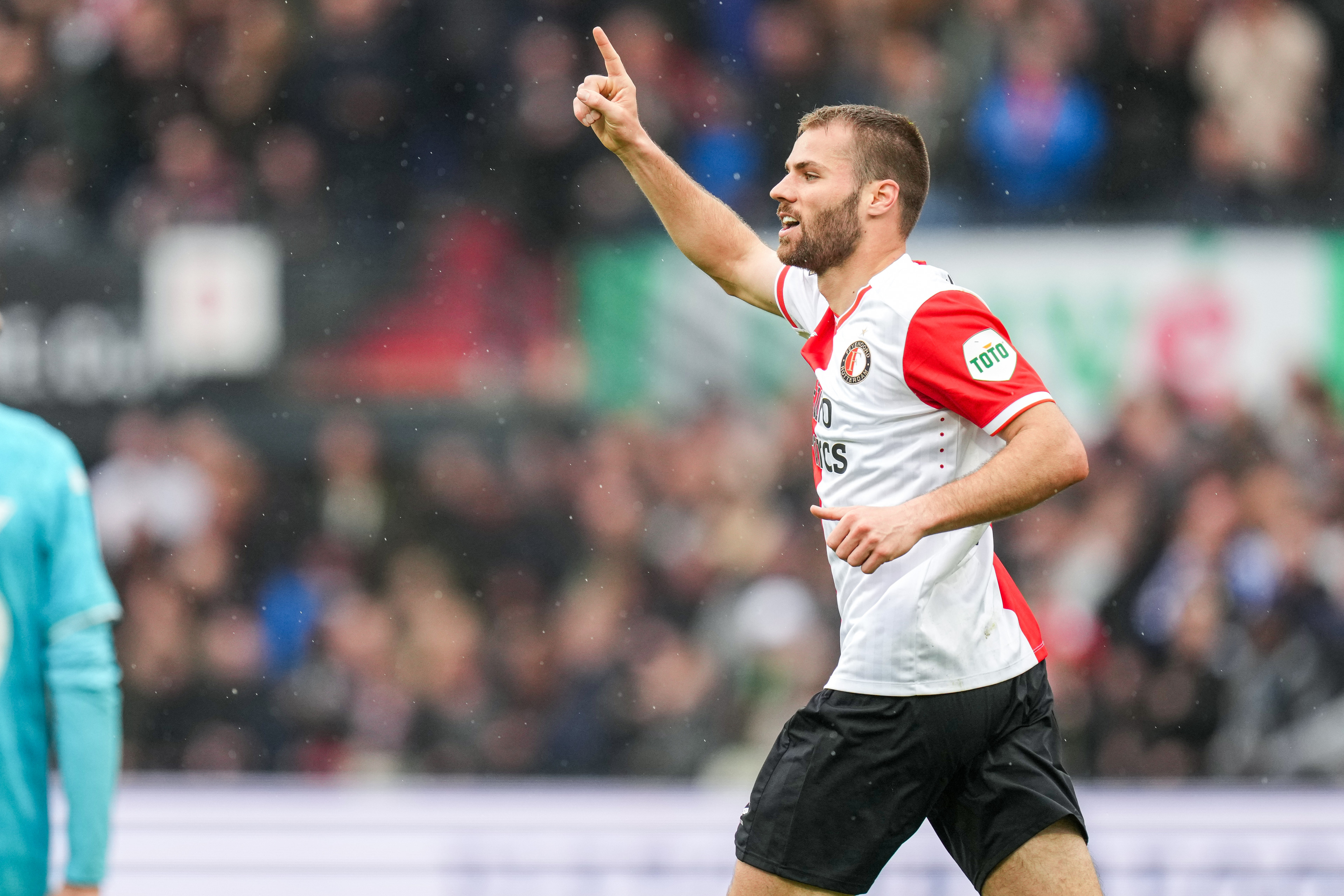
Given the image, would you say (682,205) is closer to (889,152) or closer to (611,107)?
(611,107)

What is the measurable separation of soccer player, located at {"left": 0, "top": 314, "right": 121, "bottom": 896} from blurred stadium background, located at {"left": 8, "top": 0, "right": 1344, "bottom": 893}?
446cm

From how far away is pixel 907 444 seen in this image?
11.7 feet

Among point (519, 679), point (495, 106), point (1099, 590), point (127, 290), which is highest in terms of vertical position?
point (495, 106)

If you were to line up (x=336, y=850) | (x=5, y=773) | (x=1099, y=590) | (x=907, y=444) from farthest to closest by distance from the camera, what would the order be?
(x=1099, y=590), (x=336, y=850), (x=907, y=444), (x=5, y=773)

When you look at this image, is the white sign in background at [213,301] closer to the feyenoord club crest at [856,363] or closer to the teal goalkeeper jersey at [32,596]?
the feyenoord club crest at [856,363]

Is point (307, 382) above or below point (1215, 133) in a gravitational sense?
below

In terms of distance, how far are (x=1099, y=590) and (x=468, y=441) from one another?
356cm

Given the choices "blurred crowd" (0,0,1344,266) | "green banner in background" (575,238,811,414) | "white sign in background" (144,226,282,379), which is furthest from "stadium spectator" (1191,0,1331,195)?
"white sign in background" (144,226,282,379)

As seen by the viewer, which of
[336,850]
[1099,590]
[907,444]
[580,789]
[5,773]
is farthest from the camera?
[1099,590]

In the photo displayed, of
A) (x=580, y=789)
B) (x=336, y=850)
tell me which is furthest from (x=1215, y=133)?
(x=336, y=850)

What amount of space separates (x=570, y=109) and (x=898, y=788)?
7419mm

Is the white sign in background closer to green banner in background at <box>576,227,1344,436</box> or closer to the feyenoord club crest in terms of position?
green banner in background at <box>576,227,1344,436</box>

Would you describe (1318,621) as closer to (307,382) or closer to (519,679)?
(519,679)

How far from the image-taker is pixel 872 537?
312 centimetres
